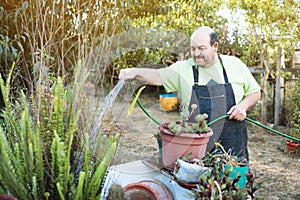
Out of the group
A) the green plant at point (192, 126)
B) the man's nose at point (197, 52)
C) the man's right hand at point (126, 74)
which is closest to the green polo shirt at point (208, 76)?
the man's nose at point (197, 52)

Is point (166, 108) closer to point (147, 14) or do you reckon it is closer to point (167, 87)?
point (167, 87)

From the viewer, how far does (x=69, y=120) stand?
0.94m

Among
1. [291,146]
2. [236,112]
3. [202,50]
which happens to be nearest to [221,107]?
[236,112]

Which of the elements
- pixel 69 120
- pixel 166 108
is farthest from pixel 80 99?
pixel 166 108

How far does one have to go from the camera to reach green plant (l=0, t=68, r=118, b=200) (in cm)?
84

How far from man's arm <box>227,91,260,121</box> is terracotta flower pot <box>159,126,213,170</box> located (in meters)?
0.62

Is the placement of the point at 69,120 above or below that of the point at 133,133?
above

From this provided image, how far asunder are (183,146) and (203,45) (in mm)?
811

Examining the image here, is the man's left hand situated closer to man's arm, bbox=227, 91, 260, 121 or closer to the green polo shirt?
man's arm, bbox=227, 91, 260, 121

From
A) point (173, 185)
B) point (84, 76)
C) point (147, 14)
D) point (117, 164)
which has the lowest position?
point (173, 185)

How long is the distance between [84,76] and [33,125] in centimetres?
21

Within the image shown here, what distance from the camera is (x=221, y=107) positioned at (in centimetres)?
190

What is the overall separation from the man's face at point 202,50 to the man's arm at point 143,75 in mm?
256

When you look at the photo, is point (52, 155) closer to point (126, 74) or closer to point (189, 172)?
point (189, 172)
